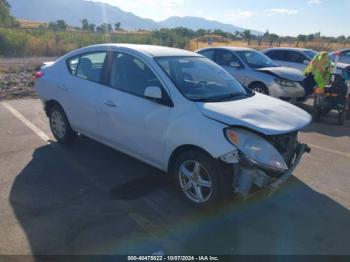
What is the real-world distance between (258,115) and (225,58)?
6.52 metres

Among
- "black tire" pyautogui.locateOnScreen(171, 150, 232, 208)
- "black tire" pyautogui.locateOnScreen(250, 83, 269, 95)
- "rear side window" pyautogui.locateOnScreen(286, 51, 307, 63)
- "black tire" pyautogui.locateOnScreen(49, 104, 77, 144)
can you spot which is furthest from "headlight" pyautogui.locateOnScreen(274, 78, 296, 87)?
"black tire" pyautogui.locateOnScreen(171, 150, 232, 208)

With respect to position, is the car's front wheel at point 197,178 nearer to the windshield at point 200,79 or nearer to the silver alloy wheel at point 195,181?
the silver alloy wheel at point 195,181

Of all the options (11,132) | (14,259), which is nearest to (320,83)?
(11,132)

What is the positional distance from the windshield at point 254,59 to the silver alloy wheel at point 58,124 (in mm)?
5929

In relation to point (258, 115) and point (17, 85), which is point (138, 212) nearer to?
point (258, 115)

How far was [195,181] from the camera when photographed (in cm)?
392

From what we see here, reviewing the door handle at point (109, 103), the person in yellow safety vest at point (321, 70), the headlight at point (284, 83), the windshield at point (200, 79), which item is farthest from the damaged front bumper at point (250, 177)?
the headlight at point (284, 83)

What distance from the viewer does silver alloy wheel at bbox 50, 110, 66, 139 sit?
5742mm

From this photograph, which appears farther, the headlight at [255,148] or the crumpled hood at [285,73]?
the crumpled hood at [285,73]

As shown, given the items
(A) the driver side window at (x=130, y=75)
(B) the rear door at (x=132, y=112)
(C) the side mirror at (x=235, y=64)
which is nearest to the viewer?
(B) the rear door at (x=132, y=112)

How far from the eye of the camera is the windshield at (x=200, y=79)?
4270mm

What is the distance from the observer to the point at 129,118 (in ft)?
14.5

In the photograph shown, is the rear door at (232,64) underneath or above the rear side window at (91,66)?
underneath

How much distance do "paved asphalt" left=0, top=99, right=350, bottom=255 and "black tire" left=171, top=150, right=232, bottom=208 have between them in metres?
0.14
